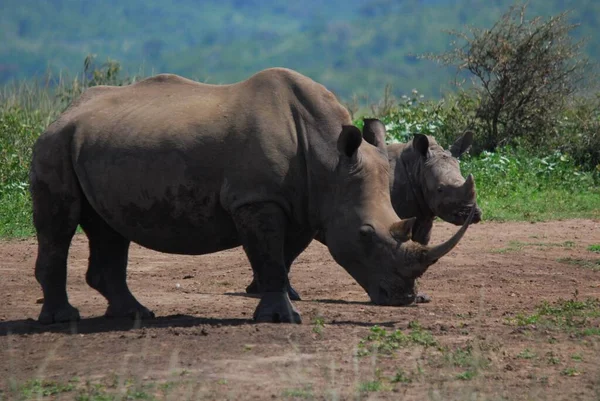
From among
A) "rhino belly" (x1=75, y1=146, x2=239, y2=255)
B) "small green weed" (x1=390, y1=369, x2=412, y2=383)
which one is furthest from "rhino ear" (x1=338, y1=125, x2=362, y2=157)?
"small green weed" (x1=390, y1=369, x2=412, y2=383)

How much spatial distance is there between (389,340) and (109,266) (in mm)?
2561

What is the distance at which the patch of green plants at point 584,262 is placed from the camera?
11.3 meters

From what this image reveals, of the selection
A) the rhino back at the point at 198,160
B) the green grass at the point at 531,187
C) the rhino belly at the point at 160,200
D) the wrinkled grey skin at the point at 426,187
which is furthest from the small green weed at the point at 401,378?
the green grass at the point at 531,187

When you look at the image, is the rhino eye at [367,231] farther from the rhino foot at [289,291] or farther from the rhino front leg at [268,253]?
the rhino foot at [289,291]

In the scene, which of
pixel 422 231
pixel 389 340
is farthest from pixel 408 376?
pixel 422 231

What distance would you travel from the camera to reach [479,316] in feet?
28.6

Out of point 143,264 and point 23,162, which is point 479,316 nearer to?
point 143,264

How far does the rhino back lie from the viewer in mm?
8211

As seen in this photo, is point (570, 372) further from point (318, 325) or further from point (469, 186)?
point (469, 186)

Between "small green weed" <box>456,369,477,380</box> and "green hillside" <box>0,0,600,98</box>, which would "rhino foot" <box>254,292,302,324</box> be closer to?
"small green weed" <box>456,369,477,380</box>

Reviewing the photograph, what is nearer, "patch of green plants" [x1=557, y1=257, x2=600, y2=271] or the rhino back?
the rhino back

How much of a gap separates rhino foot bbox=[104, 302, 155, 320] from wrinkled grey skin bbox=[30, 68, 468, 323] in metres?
0.05

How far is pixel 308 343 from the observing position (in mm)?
7449

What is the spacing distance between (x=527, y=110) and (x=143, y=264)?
8.33m
